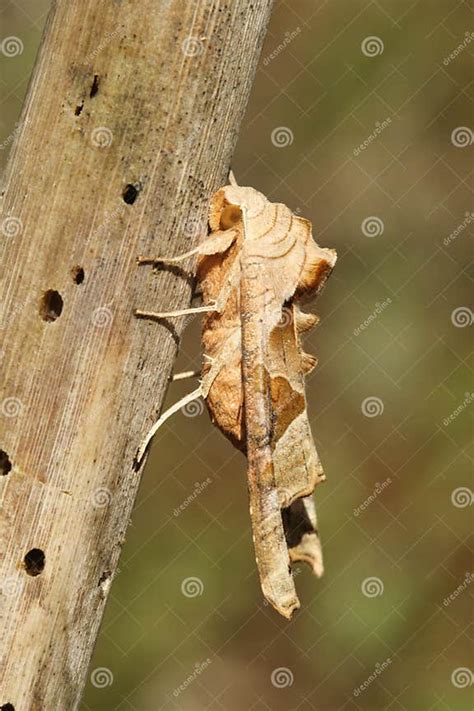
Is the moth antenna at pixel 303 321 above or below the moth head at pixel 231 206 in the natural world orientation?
below

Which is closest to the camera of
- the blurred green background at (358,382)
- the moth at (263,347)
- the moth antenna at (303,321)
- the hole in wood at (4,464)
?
the hole in wood at (4,464)

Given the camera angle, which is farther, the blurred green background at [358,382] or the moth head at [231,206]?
the blurred green background at [358,382]

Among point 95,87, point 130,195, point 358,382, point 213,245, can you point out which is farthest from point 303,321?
point 358,382

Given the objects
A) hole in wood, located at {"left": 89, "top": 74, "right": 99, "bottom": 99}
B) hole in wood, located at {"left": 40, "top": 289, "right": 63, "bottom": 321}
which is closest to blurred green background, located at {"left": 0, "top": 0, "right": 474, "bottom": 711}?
hole in wood, located at {"left": 40, "top": 289, "right": 63, "bottom": 321}

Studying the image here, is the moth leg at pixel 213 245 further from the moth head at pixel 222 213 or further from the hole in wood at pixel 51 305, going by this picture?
the hole in wood at pixel 51 305

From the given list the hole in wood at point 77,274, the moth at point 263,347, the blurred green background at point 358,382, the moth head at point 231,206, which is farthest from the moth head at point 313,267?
the blurred green background at point 358,382

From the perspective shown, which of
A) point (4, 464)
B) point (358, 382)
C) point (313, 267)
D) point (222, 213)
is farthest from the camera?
point (358, 382)

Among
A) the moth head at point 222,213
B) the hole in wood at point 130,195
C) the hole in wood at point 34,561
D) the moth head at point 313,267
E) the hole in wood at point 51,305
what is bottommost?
the hole in wood at point 34,561

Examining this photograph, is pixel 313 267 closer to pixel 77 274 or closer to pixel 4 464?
pixel 77 274
